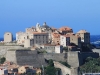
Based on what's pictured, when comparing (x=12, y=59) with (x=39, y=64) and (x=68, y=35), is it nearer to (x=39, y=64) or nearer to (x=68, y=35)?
(x=39, y=64)

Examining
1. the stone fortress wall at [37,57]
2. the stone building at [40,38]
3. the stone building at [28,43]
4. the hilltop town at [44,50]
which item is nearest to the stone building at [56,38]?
the hilltop town at [44,50]

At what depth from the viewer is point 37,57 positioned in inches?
2687

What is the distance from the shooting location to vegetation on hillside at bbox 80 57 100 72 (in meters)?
67.7

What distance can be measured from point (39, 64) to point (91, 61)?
4960 mm

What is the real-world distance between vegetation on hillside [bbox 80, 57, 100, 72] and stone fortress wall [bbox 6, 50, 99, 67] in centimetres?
64

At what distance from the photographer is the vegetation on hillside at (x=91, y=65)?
67.7m

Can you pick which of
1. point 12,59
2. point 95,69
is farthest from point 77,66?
point 12,59

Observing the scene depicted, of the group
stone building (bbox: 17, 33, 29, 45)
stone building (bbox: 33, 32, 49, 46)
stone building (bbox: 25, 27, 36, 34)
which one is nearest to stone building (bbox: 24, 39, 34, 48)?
stone building (bbox: 33, 32, 49, 46)

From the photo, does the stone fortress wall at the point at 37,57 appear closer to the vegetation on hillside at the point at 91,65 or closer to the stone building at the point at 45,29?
the vegetation on hillside at the point at 91,65

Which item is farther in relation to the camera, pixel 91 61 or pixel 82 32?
pixel 82 32

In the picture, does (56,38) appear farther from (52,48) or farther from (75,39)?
(52,48)

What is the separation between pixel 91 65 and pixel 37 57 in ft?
16.1

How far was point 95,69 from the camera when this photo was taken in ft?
224

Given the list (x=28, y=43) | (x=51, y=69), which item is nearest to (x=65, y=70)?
(x=51, y=69)
